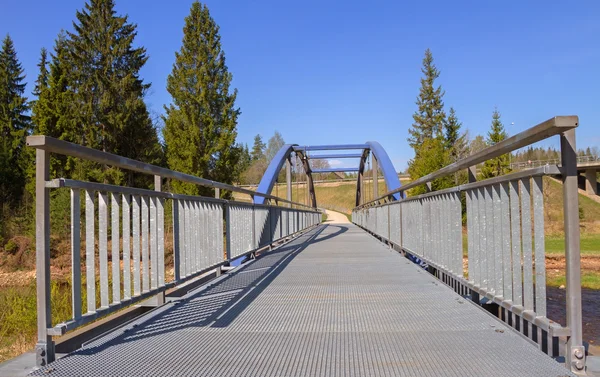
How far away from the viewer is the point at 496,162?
25.1 metres

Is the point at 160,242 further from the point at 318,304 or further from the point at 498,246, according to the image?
the point at 498,246

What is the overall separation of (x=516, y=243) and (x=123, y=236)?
8.04 ft

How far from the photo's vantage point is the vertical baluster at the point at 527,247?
2125 mm

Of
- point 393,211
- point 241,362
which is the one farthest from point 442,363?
point 393,211

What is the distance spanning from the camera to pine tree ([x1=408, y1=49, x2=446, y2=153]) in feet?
143

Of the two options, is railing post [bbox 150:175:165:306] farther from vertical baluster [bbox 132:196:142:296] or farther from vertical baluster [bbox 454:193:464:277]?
vertical baluster [bbox 454:193:464:277]

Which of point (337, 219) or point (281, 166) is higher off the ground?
point (281, 166)

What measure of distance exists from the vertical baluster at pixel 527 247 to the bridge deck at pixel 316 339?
217 millimetres

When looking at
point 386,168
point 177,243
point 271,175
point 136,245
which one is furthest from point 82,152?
point 386,168

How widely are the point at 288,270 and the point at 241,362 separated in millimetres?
3199

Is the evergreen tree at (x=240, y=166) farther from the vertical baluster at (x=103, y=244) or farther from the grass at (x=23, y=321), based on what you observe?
the vertical baluster at (x=103, y=244)

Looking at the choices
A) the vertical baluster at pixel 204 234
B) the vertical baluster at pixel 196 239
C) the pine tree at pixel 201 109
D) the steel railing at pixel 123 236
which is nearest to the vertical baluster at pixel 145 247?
the steel railing at pixel 123 236

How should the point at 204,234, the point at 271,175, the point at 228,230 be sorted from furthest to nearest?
1. the point at 271,175
2. the point at 228,230
3. the point at 204,234

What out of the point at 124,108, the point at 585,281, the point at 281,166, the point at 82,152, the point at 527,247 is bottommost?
the point at 585,281
